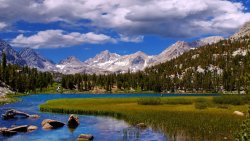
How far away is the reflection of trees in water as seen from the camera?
55.3 meters

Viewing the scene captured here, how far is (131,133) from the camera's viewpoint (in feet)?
195

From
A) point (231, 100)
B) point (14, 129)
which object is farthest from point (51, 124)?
point (231, 100)

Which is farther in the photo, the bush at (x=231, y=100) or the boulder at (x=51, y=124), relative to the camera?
the bush at (x=231, y=100)

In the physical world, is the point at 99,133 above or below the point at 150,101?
below

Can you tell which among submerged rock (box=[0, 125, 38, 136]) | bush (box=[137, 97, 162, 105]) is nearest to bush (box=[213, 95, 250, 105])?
bush (box=[137, 97, 162, 105])

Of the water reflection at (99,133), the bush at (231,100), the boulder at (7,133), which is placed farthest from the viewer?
the bush at (231,100)

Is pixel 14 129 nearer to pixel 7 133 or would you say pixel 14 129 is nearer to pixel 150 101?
pixel 7 133

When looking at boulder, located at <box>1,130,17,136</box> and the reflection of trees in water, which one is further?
boulder, located at <box>1,130,17,136</box>

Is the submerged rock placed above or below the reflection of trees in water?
above

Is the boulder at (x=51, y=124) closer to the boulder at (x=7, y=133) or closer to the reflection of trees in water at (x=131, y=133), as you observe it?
the boulder at (x=7, y=133)

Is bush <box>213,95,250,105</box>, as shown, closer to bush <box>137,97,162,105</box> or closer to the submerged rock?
bush <box>137,97,162,105</box>

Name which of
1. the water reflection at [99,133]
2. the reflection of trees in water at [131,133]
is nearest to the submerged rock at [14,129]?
the water reflection at [99,133]

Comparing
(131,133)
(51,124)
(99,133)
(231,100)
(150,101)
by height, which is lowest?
(99,133)

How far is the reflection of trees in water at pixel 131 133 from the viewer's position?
55.3m
